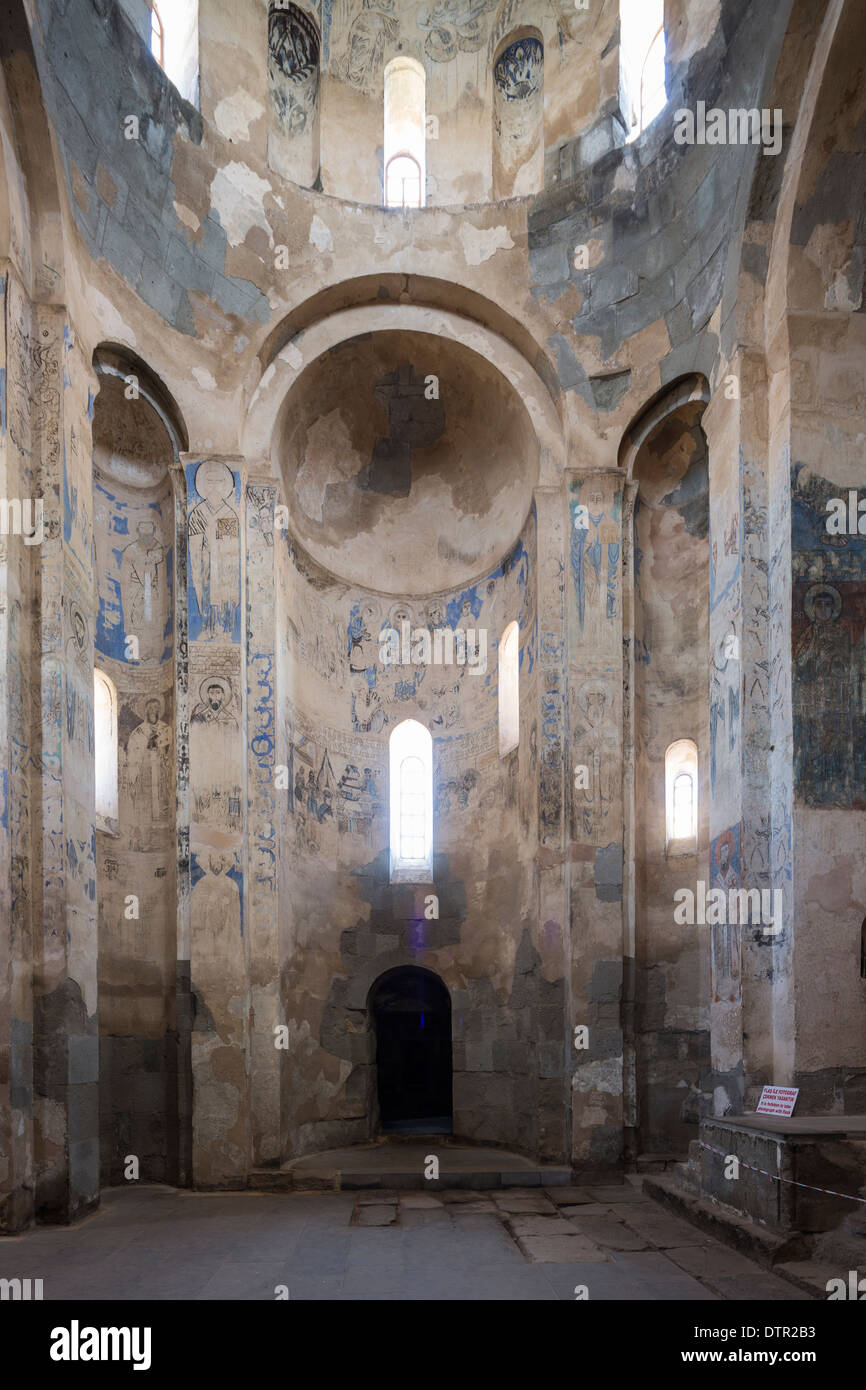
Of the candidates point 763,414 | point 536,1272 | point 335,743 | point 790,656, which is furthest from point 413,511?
point 536,1272

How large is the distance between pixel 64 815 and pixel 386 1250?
4770 mm

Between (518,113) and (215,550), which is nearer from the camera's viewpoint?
(215,550)

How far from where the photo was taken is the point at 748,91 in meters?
11.6

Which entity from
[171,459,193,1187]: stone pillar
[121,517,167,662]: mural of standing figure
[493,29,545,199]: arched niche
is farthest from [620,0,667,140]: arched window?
[121,517,167,662]: mural of standing figure

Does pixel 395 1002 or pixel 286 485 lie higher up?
pixel 286 485

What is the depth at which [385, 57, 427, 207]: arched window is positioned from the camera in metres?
16.2

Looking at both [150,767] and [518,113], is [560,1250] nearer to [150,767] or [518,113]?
[150,767]

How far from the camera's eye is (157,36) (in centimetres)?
1436

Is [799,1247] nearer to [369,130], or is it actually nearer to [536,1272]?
[536,1272]

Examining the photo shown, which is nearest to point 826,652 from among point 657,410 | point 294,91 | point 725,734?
point 725,734

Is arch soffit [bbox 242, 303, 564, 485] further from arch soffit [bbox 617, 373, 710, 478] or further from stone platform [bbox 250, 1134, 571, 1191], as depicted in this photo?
stone platform [bbox 250, 1134, 571, 1191]

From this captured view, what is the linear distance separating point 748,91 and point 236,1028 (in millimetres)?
11194

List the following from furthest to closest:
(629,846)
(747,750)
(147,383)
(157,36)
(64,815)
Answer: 1. (157,36)
2. (629,846)
3. (147,383)
4. (747,750)
5. (64,815)

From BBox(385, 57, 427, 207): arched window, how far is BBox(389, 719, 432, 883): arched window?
7.47 m
